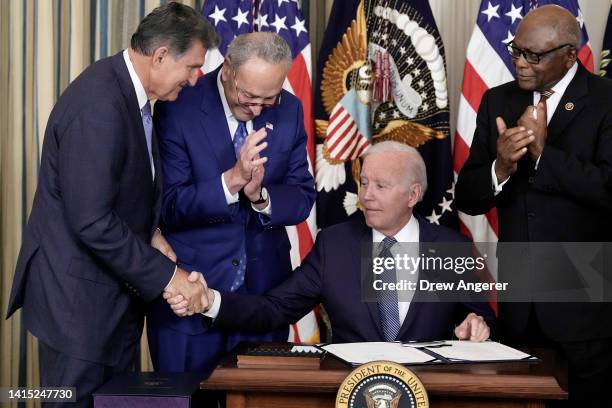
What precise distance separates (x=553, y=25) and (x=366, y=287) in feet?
Answer: 3.89

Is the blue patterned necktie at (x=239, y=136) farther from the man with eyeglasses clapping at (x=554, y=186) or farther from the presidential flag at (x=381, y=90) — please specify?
the presidential flag at (x=381, y=90)

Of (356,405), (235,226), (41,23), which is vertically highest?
(41,23)

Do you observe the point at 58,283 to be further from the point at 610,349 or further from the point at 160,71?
the point at 610,349

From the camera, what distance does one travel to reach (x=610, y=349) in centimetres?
304

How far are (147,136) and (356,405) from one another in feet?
4.05

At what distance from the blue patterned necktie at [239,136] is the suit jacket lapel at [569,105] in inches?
45.6

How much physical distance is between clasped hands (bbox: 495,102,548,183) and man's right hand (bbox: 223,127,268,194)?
868 millimetres

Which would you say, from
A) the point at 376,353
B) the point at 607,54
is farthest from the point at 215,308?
the point at 607,54

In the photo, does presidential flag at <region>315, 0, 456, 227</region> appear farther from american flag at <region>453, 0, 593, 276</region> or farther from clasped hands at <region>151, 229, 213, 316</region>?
clasped hands at <region>151, 229, 213, 316</region>

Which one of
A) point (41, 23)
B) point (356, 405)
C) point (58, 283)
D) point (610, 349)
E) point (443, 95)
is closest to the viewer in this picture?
point (356, 405)

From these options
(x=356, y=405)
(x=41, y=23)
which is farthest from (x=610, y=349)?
(x=41, y=23)

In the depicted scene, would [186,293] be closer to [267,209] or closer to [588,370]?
[267,209]

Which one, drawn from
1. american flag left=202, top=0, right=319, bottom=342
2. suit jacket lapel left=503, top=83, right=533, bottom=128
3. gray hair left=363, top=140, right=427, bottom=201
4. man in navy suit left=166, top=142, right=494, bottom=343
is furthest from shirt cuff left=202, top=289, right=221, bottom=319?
american flag left=202, top=0, right=319, bottom=342

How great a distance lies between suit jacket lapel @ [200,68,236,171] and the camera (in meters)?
3.01
